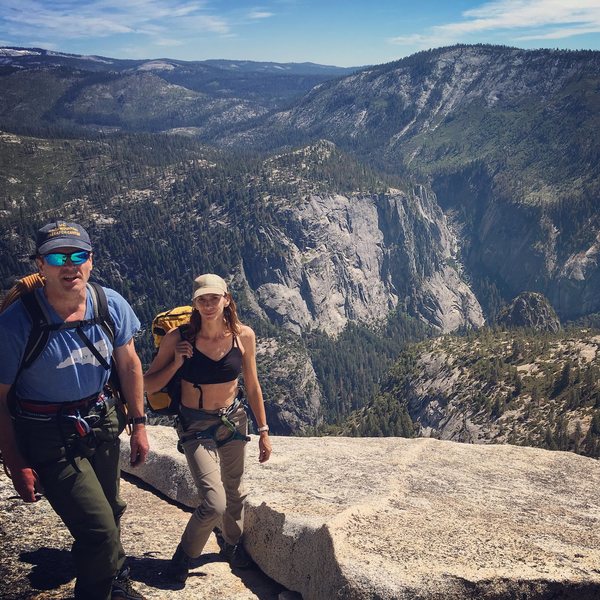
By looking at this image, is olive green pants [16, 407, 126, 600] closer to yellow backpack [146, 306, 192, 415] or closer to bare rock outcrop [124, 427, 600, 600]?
yellow backpack [146, 306, 192, 415]

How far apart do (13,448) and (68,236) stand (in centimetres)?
342

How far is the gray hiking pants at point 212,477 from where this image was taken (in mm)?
10969

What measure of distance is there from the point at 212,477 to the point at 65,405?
3.62 m

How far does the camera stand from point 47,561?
10852 mm

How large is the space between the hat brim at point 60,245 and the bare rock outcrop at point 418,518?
7.18m

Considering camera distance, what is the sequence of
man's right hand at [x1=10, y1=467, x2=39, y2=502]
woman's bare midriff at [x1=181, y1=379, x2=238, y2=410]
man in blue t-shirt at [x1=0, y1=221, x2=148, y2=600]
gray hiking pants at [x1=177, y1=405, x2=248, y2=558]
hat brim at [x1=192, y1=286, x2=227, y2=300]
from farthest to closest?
woman's bare midriff at [x1=181, y1=379, x2=238, y2=410]
gray hiking pants at [x1=177, y1=405, x2=248, y2=558]
hat brim at [x1=192, y1=286, x2=227, y2=300]
man in blue t-shirt at [x1=0, y1=221, x2=148, y2=600]
man's right hand at [x1=10, y1=467, x2=39, y2=502]

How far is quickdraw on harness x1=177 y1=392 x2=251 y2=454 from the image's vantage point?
11477 mm

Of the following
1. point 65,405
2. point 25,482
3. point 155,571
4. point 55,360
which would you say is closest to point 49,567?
point 155,571

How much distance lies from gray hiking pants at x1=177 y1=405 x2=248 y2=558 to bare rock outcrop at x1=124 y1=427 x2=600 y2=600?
74 cm

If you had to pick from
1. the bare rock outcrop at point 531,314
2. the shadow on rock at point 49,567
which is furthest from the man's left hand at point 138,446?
the bare rock outcrop at point 531,314

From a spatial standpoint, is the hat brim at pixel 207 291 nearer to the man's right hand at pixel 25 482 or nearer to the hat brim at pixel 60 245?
the hat brim at pixel 60 245

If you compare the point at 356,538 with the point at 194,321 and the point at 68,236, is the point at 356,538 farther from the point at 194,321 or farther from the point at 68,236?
the point at 68,236

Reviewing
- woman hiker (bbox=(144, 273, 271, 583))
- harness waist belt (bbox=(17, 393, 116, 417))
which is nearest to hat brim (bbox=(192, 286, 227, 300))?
woman hiker (bbox=(144, 273, 271, 583))

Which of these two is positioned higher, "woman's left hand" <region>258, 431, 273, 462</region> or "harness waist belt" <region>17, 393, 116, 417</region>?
"harness waist belt" <region>17, 393, 116, 417</region>
